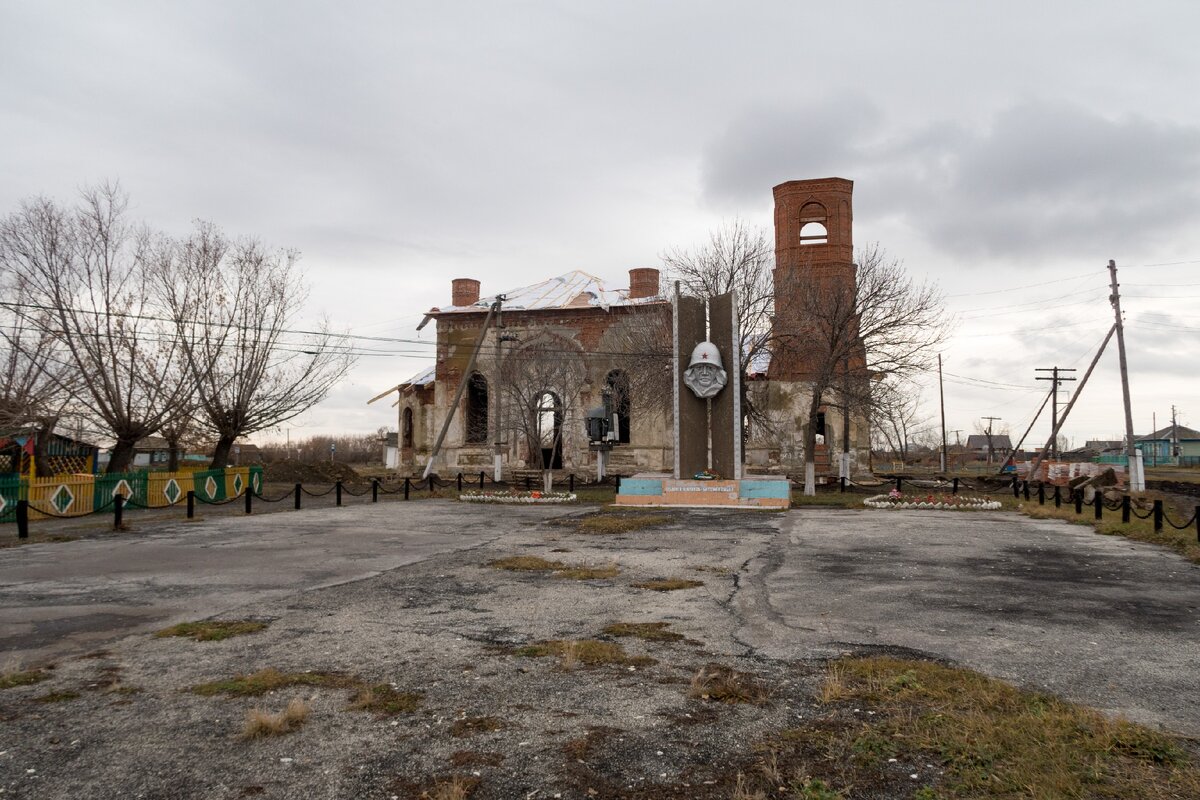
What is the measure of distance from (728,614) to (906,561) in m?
4.53

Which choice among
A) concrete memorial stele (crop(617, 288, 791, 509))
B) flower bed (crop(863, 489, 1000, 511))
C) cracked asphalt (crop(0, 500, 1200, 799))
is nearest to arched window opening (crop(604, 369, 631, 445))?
concrete memorial stele (crop(617, 288, 791, 509))

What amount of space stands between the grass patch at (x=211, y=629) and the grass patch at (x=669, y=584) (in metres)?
3.93

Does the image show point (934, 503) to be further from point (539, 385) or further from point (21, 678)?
point (21, 678)

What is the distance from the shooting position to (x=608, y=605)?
7707 millimetres

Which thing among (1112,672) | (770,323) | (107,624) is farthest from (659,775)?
(770,323)

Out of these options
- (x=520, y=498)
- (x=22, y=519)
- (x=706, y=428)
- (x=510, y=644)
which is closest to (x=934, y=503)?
(x=706, y=428)

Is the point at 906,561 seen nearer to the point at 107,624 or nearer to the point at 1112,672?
the point at 1112,672

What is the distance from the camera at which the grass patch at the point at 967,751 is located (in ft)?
11.3

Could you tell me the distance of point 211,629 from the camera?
6582 mm

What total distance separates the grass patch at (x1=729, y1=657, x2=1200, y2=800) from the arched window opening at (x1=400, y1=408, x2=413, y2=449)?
3722cm

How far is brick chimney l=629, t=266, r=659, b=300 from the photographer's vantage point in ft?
126

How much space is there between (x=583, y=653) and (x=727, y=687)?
124 cm

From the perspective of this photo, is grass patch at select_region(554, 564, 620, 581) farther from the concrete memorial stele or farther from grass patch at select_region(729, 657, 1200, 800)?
the concrete memorial stele

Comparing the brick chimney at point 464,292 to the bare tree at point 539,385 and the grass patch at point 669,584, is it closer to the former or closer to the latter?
the bare tree at point 539,385
